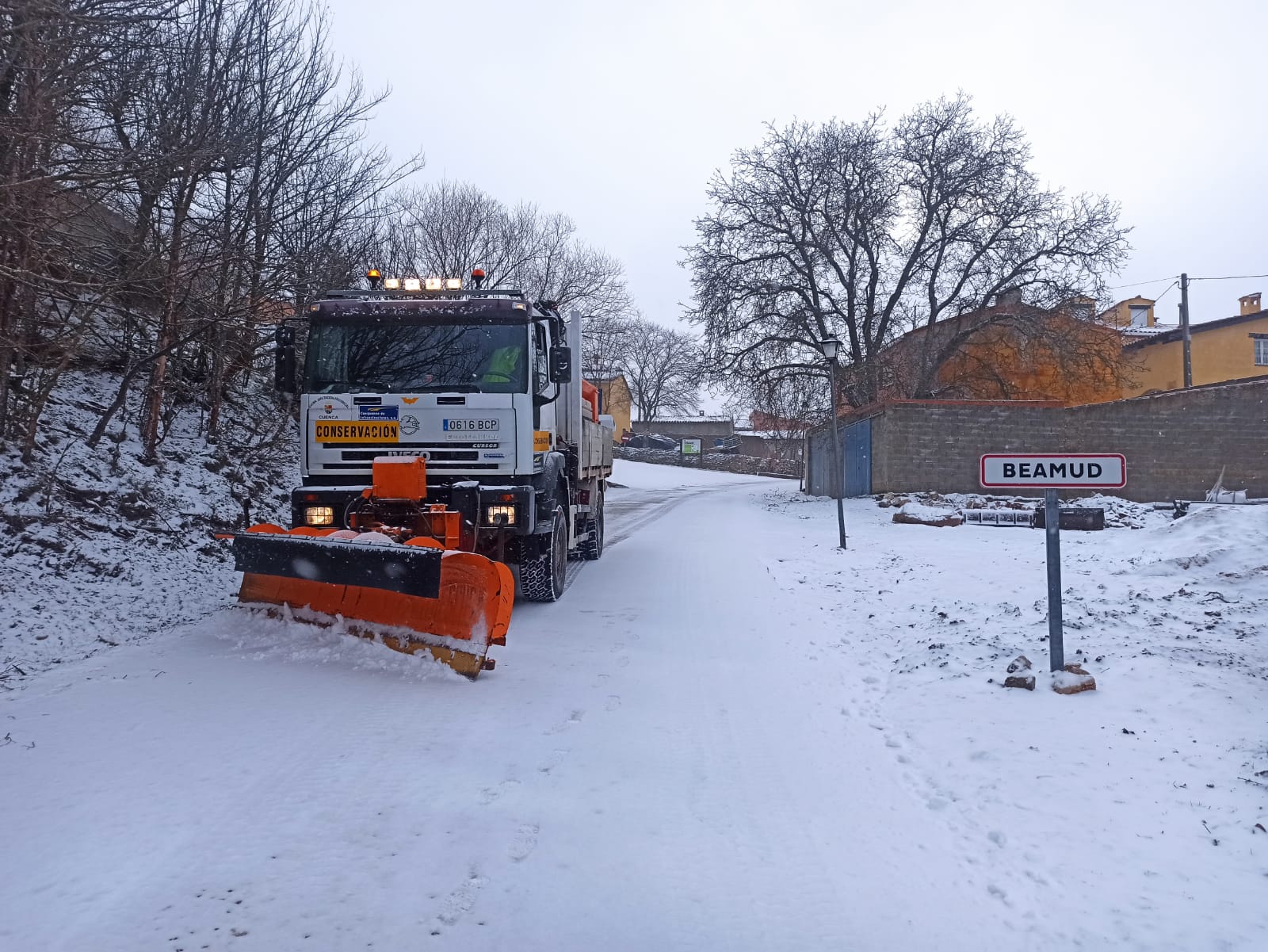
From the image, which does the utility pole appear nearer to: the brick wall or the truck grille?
the brick wall

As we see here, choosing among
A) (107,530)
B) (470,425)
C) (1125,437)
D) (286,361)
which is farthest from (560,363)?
(1125,437)

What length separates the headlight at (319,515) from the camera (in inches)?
281

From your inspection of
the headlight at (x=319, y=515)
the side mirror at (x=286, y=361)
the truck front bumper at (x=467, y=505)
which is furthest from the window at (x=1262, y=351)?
the headlight at (x=319, y=515)

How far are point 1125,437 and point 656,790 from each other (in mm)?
19041

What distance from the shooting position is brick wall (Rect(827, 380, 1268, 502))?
18.5 m

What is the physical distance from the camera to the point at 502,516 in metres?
7.10

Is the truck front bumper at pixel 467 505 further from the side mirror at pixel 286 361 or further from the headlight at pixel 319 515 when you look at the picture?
the side mirror at pixel 286 361

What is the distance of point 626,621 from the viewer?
7.55 metres

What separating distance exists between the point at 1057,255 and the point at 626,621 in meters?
24.5

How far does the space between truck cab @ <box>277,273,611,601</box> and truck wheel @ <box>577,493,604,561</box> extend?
12.0 feet

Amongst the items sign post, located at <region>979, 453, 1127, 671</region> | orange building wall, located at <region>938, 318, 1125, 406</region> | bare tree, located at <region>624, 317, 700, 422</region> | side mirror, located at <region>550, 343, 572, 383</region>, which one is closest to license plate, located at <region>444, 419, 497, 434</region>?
side mirror, located at <region>550, 343, 572, 383</region>

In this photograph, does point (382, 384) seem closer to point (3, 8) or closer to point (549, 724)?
point (3, 8)

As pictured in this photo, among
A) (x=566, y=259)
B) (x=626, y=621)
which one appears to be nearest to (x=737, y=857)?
(x=626, y=621)

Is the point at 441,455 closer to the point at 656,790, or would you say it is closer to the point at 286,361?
the point at 286,361
